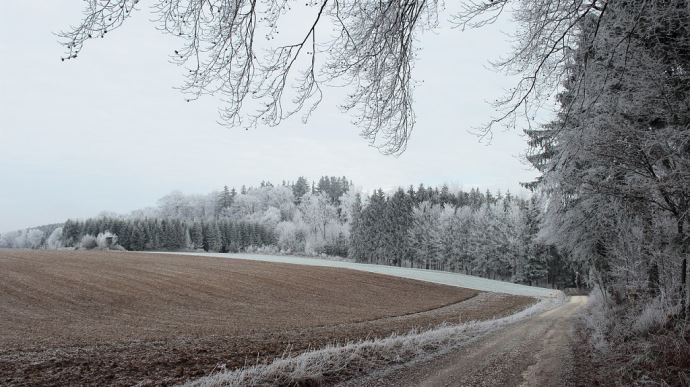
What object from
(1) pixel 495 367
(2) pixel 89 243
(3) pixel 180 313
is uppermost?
(2) pixel 89 243

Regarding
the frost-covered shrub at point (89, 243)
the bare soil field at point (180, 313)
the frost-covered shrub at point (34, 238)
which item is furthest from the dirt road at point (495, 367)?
the frost-covered shrub at point (34, 238)

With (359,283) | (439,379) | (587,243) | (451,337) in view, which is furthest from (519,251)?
(439,379)

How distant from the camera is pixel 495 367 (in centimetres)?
893

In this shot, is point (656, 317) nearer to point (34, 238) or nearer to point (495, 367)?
point (495, 367)

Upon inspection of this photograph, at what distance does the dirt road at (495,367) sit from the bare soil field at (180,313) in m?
3.44

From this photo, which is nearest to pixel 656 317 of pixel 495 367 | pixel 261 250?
pixel 495 367

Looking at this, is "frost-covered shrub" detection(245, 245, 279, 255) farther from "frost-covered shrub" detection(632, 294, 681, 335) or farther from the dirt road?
"frost-covered shrub" detection(632, 294, 681, 335)

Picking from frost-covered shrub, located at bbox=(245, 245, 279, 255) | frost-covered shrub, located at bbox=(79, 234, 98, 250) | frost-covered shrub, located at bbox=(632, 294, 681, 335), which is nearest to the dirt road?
frost-covered shrub, located at bbox=(632, 294, 681, 335)

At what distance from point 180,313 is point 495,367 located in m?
20.7

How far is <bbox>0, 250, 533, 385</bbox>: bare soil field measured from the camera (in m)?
11.1

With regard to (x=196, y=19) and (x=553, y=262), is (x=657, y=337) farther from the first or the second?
(x=553, y=262)

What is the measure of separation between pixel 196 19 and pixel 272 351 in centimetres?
1070

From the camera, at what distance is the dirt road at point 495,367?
A: 24.8 ft

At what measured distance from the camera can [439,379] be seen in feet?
25.1
